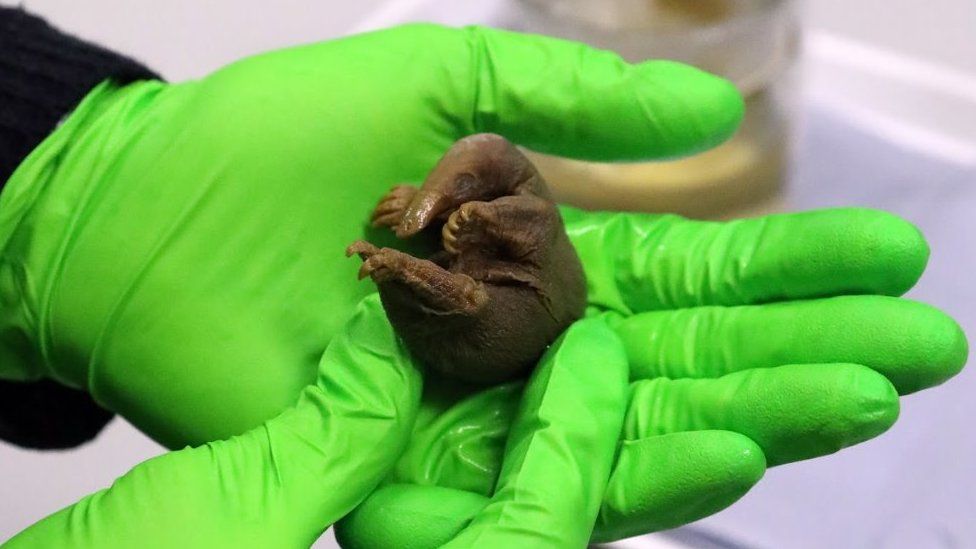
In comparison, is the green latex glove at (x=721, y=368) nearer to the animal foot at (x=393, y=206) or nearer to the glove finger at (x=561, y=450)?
the glove finger at (x=561, y=450)

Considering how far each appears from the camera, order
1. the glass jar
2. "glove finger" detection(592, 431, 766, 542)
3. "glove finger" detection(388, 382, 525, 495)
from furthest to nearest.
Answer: the glass jar → "glove finger" detection(388, 382, 525, 495) → "glove finger" detection(592, 431, 766, 542)

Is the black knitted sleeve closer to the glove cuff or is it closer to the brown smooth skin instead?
the glove cuff

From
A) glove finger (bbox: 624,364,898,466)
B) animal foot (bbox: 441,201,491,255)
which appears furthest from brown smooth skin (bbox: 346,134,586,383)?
glove finger (bbox: 624,364,898,466)

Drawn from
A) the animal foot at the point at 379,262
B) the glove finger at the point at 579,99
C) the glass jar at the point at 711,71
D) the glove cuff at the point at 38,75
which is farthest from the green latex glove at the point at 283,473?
the glass jar at the point at 711,71

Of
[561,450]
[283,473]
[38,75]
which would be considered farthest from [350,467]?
[38,75]

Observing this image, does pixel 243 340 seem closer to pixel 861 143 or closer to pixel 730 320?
pixel 730 320

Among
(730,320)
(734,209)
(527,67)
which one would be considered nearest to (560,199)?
(734,209)

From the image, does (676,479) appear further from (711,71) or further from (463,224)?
(711,71)
